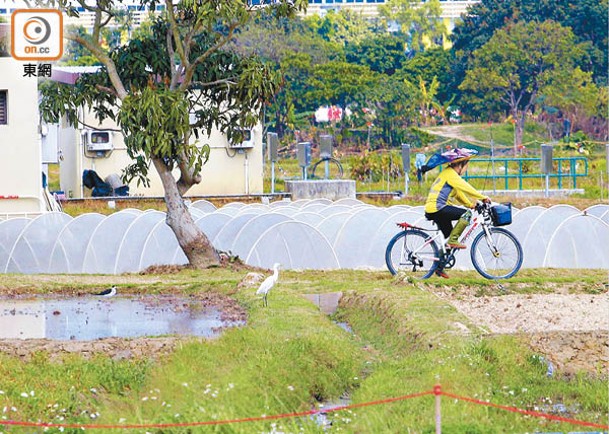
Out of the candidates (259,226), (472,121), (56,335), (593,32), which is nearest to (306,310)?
(56,335)

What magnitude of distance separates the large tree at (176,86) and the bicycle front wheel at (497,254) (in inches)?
179

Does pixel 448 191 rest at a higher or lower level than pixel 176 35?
lower

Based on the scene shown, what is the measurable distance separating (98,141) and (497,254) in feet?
72.5

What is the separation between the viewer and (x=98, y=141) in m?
35.3

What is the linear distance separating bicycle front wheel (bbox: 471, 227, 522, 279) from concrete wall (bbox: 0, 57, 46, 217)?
12.9 meters

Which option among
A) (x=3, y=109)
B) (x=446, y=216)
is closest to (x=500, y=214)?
(x=446, y=216)

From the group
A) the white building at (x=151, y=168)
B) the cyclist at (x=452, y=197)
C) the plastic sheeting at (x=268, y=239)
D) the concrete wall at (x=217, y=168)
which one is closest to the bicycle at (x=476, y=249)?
the cyclist at (x=452, y=197)

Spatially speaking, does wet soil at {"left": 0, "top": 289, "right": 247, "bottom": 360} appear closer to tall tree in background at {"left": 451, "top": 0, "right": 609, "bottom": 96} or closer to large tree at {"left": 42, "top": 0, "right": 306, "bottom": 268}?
large tree at {"left": 42, "top": 0, "right": 306, "bottom": 268}

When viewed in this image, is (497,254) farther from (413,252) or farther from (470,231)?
(413,252)

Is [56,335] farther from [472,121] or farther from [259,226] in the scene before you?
[472,121]

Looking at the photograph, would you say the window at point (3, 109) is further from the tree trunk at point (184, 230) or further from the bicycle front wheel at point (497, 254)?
the bicycle front wheel at point (497, 254)

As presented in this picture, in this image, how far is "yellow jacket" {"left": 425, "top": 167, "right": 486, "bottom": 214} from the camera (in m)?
14.2

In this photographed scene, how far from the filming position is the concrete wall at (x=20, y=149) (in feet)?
83.9

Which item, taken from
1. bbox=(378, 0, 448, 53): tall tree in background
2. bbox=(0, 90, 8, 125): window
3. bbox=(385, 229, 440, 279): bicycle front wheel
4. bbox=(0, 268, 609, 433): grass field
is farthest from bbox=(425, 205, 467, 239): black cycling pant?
bbox=(378, 0, 448, 53): tall tree in background
